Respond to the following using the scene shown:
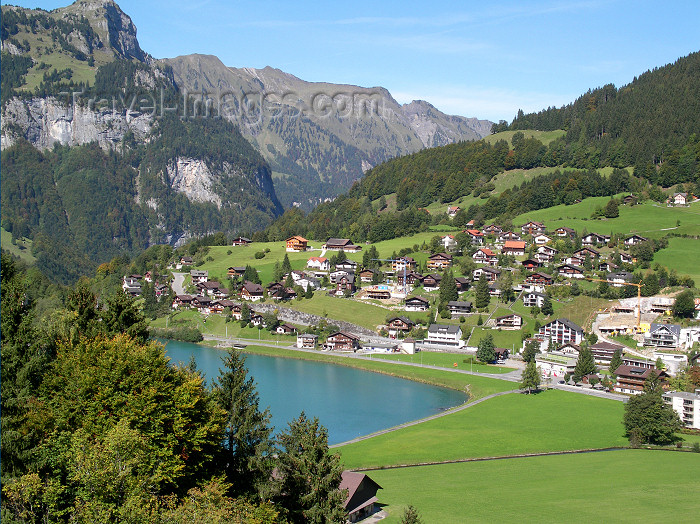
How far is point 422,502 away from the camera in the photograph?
20.9 m

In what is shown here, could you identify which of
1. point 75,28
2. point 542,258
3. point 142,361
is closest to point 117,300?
point 142,361

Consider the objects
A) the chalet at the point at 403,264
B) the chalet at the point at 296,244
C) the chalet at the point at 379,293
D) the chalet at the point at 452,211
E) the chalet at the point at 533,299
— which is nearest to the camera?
the chalet at the point at 533,299

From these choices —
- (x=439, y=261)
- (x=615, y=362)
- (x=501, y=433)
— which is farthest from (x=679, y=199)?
(x=501, y=433)

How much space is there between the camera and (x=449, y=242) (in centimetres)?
6969

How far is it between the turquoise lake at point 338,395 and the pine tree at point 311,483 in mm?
13851

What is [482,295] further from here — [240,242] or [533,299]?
[240,242]

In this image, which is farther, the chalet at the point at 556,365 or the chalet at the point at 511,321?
the chalet at the point at 511,321

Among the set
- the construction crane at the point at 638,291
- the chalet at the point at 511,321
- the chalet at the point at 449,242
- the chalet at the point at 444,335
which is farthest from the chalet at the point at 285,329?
the construction crane at the point at 638,291

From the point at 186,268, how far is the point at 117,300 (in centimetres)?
5755

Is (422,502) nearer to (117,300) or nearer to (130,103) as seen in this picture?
(117,300)

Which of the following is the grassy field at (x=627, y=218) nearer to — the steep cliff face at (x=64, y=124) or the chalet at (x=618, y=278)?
the chalet at (x=618, y=278)

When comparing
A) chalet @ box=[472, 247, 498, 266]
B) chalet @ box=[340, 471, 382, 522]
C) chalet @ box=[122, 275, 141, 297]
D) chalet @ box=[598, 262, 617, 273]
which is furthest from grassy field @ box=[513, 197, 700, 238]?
chalet @ box=[340, 471, 382, 522]

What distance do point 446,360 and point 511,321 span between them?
23.5 feet

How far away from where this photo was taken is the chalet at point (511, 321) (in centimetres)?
5088
